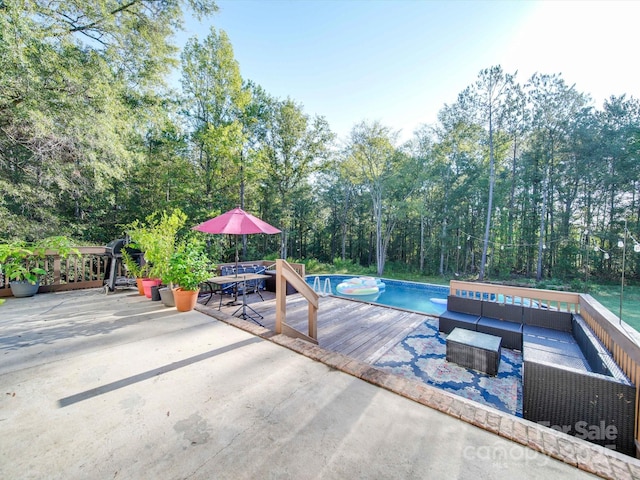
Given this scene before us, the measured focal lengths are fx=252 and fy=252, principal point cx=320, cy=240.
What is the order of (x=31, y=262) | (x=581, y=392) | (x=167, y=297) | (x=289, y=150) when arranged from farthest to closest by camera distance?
(x=289, y=150)
(x=31, y=262)
(x=167, y=297)
(x=581, y=392)

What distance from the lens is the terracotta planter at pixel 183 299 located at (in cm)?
375

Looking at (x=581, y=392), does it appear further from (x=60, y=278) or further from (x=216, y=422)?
(x=60, y=278)

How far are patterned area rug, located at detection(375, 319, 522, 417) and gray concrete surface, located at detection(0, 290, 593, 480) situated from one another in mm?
1818

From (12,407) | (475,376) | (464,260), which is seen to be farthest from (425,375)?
(464,260)

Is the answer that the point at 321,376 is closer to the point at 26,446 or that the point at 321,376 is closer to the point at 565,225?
the point at 26,446

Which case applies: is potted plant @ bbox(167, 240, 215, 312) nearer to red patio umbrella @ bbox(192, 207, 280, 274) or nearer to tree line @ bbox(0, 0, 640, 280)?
red patio umbrella @ bbox(192, 207, 280, 274)

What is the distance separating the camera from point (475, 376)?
3447mm

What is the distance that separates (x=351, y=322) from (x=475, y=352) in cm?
221

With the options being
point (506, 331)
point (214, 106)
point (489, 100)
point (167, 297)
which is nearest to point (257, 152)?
point (214, 106)

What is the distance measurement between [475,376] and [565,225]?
54.5 ft

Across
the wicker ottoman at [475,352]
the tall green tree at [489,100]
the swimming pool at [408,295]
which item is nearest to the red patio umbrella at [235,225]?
the wicker ottoman at [475,352]

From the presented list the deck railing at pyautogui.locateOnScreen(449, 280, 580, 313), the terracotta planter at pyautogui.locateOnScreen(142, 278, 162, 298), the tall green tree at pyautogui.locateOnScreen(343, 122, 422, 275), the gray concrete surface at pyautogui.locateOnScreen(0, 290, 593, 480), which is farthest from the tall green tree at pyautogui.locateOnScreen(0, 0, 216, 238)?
the tall green tree at pyautogui.locateOnScreen(343, 122, 422, 275)

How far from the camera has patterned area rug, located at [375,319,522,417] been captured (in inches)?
120

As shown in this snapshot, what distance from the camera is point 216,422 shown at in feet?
5.22
